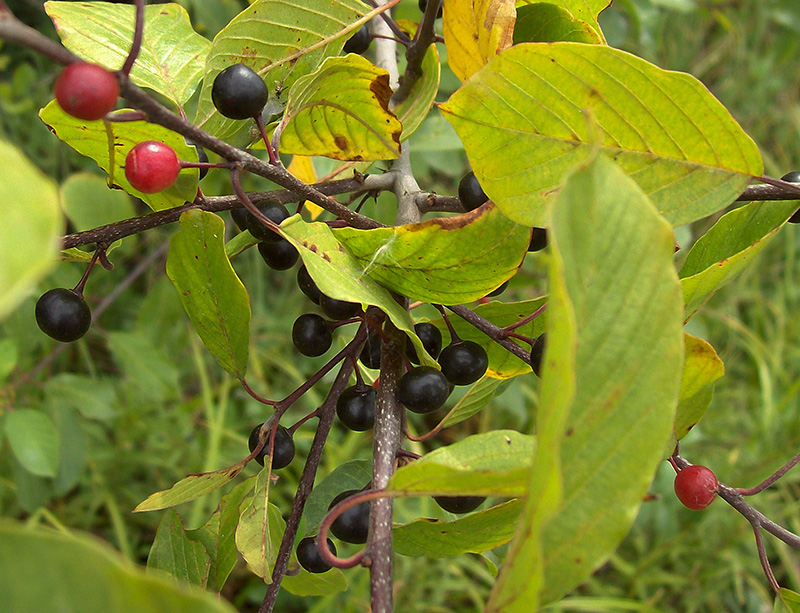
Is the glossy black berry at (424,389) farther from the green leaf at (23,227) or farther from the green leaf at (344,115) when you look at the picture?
the green leaf at (23,227)

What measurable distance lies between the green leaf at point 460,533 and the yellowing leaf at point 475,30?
38cm

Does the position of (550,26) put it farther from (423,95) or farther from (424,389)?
(424,389)

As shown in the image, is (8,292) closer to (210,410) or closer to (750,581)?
(210,410)

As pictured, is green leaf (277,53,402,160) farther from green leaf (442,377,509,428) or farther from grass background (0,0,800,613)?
grass background (0,0,800,613)

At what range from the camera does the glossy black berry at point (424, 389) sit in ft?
1.69

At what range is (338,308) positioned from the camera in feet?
2.01

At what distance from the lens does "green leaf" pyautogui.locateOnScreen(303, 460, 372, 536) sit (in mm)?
711

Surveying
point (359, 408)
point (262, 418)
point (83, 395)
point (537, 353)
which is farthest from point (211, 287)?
point (262, 418)

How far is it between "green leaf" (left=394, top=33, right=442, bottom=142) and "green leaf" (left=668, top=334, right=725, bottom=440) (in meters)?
0.36

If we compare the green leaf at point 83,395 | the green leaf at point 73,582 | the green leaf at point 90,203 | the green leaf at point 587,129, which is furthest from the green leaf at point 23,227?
the green leaf at point 83,395

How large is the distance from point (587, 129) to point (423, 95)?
0.32 meters

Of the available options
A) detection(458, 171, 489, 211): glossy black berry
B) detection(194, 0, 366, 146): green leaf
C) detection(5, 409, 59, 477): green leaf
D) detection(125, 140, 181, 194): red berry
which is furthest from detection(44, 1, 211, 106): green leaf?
detection(5, 409, 59, 477): green leaf

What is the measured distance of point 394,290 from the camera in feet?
1.75

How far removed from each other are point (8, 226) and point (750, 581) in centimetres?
192
